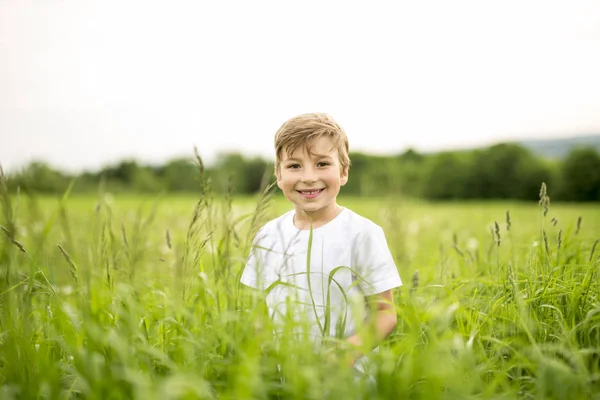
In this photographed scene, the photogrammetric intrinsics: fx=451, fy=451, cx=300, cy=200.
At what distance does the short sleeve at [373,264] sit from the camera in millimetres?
2045

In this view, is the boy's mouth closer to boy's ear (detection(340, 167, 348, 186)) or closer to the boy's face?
the boy's face

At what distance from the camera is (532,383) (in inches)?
69.9

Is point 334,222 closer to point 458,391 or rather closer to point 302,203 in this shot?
point 302,203

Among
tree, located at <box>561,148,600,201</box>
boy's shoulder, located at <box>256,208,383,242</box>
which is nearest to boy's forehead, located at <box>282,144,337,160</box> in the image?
boy's shoulder, located at <box>256,208,383,242</box>

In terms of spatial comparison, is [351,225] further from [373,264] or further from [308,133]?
[308,133]

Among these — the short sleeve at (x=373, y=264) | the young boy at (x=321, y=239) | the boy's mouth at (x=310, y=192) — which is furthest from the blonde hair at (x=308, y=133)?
the short sleeve at (x=373, y=264)

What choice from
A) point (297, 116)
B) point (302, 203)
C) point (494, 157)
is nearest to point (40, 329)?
point (302, 203)

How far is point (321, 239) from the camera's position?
2.24m

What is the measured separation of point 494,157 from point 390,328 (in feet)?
168

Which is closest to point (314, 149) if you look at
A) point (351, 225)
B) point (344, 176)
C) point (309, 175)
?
point (309, 175)

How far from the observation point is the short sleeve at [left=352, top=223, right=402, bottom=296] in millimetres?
2045

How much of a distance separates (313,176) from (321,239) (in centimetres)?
31

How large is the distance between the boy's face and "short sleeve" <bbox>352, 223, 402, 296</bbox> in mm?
268

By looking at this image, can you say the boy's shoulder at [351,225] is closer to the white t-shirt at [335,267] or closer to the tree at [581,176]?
the white t-shirt at [335,267]
